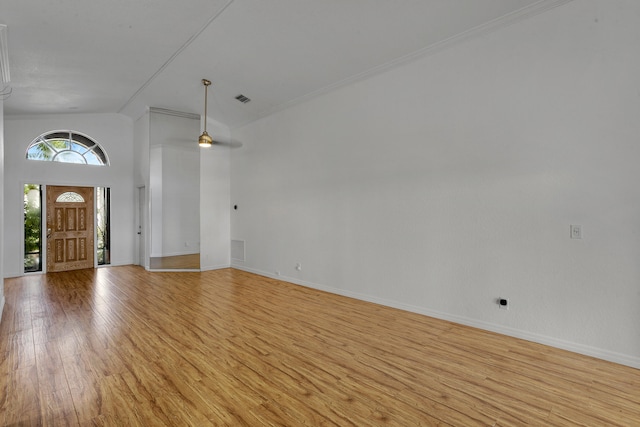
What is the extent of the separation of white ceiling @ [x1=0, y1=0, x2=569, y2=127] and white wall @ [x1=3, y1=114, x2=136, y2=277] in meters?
0.97

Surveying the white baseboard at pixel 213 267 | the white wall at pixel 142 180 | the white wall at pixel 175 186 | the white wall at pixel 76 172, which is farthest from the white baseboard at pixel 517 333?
the white wall at pixel 76 172

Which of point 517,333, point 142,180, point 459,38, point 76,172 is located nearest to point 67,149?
point 76,172

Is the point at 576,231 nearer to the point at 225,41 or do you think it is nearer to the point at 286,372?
the point at 286,372

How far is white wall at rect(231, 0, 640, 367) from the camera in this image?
2.73 meters

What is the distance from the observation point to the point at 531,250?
3162 millimetres

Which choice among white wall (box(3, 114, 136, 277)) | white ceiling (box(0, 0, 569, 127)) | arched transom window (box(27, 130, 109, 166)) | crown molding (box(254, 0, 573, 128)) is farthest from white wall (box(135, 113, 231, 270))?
crown molding (box(254, 0, 573, 128))

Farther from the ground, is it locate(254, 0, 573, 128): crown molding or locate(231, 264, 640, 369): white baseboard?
locate(254, 0, 573, 128): crown molding

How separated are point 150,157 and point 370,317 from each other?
595cm

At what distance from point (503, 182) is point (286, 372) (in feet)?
9.59

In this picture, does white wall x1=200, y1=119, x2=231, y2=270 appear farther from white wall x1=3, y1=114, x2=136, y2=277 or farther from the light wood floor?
the light wood floor

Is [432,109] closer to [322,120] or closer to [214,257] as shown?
[322,120]

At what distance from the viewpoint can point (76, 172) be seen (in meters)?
7.11

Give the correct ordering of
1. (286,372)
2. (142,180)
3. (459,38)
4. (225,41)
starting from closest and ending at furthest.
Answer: (286,372) < (459,38) < (225,41) < (142,180)

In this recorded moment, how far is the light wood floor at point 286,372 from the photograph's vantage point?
203 cm
